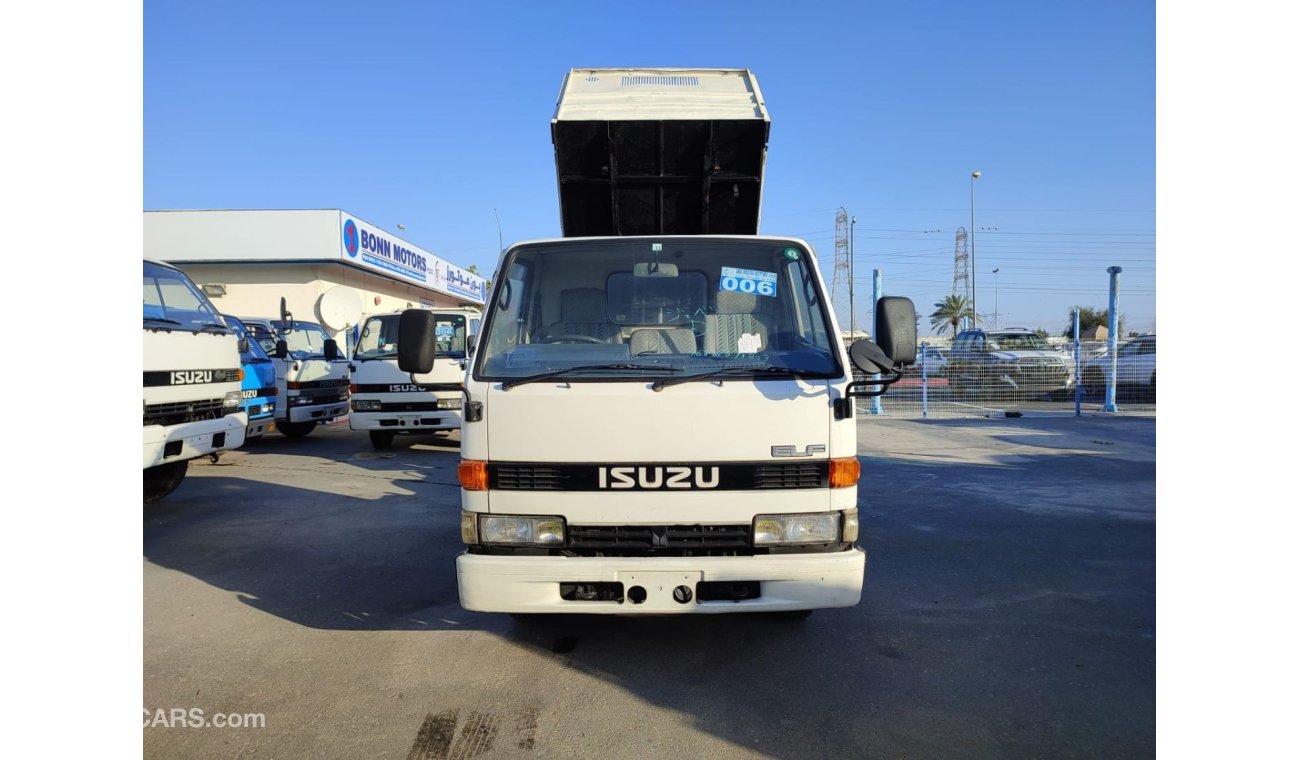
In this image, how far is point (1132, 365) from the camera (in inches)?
596

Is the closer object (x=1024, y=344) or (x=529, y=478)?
(x=529, y=478)

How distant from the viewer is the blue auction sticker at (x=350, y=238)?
885 inches

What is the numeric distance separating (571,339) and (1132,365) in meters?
15.2

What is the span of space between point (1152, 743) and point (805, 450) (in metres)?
1.78

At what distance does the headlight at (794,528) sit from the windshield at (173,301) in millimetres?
5563

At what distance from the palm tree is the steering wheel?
2166 inches

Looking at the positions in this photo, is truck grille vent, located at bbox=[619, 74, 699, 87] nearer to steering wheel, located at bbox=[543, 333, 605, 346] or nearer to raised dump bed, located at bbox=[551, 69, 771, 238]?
raised dump bed, located at bbox=[551, 69, 771, 238]

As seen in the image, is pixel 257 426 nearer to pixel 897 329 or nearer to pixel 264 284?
pixel 897 329

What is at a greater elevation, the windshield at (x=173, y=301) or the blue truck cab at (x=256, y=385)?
the windshield at (x=173, y=301)

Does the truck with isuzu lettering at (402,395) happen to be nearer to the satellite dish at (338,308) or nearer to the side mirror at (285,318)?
the side mirror at (285,318)

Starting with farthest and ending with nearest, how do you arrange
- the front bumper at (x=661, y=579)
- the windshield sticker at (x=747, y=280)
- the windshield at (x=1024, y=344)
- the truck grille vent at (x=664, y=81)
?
the windshield at (x=1024, y=344) < the truck grille vent at (x=664, y=81) < the windshield sticker at (x=747, y=280) < the front bumper at (x=661, y=579)

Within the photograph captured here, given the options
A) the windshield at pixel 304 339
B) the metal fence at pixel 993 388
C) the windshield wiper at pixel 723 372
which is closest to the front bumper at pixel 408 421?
the windshield at pixel 304 339

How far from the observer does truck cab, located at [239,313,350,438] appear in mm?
11422

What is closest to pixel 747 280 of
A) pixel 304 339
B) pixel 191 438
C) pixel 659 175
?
pixel 659 175
